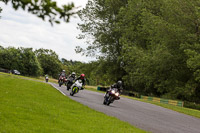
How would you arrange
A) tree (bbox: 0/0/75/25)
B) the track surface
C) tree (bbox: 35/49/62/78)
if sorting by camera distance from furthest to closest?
tree (bbox: 35/49/62/78) < the track surface < tree (bbox: 0/0/75/25)

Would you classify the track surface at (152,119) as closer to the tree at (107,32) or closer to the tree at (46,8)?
the tree at (46,8)

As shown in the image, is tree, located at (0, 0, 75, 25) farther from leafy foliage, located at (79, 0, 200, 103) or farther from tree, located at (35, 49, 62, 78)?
tree, located at (35, 49, 62, 78)

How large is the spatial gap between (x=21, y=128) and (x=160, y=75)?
37824mm

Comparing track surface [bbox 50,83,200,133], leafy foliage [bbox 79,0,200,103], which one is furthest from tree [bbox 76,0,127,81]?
track surface [bbox 50,83,200,133]

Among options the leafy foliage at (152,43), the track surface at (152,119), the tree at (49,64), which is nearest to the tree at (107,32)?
the leafy foliage at (152,43)

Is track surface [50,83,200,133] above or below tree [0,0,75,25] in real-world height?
below

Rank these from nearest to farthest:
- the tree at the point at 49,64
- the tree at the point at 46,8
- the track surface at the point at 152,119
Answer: the tree at the point at 46,8 → the track surface at the point at 152,119 → the tree at the point at 49,64

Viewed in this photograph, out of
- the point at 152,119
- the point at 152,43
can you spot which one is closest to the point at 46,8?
the point at 152,119

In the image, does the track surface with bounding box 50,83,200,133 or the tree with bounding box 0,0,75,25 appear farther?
the track surface with bounding box 50,83,200,133

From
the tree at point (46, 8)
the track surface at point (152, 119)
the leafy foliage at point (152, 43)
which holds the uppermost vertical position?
the leafy foliage at point (152, 43)

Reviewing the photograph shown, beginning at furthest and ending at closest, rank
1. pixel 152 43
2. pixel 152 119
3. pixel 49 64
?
1. pixel 49 64
2. pixel 152 43
3. pixel 152 119

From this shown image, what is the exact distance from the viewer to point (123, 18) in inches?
2019

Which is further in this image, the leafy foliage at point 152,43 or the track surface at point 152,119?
the leafy foliage at point 152,43

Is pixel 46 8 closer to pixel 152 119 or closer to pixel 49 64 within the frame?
pixel 152 119
